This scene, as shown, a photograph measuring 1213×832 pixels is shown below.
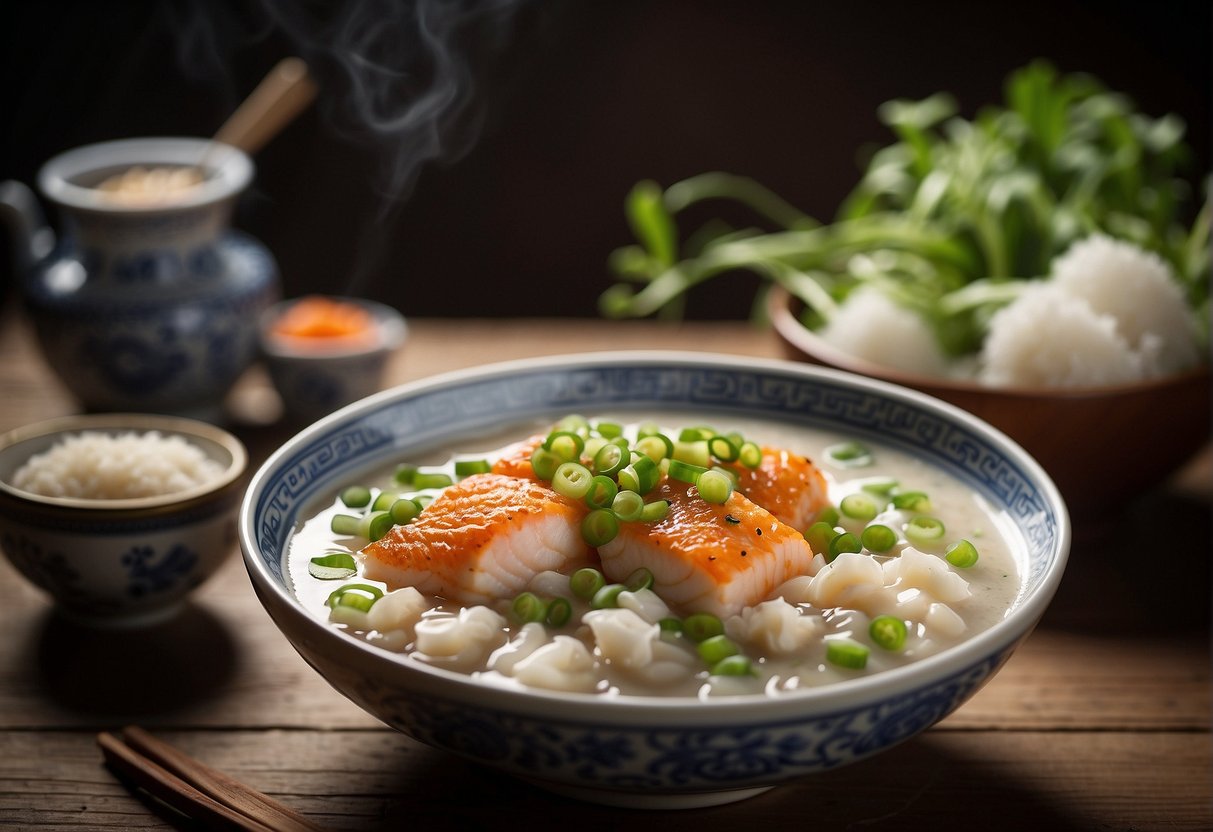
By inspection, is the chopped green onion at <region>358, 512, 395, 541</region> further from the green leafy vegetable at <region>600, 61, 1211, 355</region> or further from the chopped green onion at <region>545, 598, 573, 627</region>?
the green leafy vegetable at <region>600, 61, 1211, 355</region>

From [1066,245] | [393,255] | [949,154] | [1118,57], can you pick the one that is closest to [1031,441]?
[1066,245]

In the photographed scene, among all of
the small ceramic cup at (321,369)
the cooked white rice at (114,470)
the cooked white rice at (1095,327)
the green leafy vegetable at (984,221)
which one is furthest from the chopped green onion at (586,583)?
the small ceramic cup at (321,369)

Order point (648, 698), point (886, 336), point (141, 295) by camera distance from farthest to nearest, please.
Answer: point (141, 295)
point (886, 336)
point (648, 698)

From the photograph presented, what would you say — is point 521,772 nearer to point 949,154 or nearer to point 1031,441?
point 1031,441

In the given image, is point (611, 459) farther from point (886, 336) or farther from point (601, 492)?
point (886, 336)

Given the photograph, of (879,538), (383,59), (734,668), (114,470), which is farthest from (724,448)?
(383,59)
